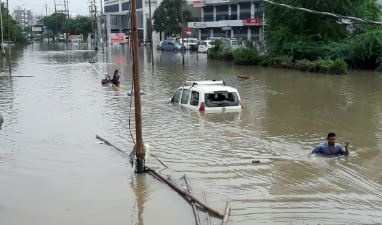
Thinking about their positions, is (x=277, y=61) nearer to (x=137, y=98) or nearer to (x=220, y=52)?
(x=220, y=52)

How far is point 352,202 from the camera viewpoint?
883 cm

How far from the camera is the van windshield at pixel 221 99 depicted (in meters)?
17.3

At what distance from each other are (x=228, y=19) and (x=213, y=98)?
246ft

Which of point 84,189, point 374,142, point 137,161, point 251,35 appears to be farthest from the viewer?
point 251,35

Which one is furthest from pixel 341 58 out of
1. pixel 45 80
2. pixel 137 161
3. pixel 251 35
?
pixel 251 35

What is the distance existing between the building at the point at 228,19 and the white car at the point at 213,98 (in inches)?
2585

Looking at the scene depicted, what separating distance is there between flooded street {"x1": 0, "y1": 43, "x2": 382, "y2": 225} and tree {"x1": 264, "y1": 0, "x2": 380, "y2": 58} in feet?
57.2

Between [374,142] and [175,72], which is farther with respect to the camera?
[175,72]

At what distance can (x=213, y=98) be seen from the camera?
57.5 feet

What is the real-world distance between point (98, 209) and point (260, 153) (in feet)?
15.3

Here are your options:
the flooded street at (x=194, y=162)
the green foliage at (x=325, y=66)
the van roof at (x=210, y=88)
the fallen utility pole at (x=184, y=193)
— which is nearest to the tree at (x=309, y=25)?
the green foliage at (x=325, y=66)

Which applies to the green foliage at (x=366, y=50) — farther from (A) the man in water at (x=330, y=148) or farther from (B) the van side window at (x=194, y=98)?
(A) the man in water at (x=330, y=148)

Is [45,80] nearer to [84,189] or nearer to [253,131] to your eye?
[253,131]

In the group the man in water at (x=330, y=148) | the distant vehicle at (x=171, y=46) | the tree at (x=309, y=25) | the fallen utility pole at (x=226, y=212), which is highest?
the tree at (x=309, y=25)
